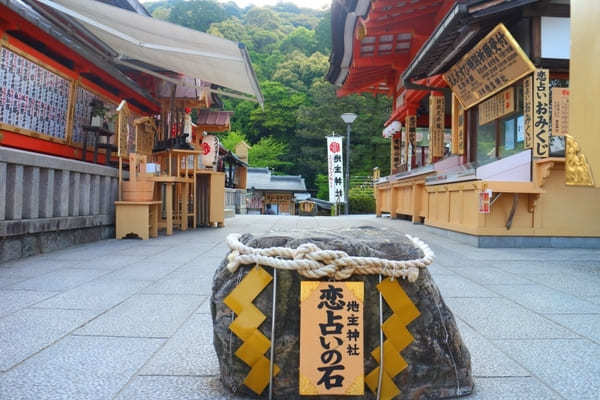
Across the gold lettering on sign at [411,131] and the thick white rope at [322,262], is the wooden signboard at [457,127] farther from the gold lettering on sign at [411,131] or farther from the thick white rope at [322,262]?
the thick white rope at [322,262]

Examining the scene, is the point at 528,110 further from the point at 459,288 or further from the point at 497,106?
the point at 459,288

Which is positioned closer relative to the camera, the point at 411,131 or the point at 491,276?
the point at 491,276

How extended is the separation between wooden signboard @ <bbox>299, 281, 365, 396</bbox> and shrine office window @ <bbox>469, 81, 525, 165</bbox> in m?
6.11

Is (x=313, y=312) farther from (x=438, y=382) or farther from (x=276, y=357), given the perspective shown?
(x=438, y=382)

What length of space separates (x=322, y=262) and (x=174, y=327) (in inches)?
53.9

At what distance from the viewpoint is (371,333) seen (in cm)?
159

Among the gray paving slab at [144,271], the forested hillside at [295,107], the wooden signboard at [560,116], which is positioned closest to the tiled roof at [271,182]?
the forested hillside at [295,107]

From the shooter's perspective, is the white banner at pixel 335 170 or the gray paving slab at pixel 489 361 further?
the white banner at pixel 335 170

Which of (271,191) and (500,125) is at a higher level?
(500,125)

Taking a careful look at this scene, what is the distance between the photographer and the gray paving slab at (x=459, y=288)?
3.39 metres

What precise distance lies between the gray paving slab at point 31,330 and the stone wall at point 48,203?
7.46 ft

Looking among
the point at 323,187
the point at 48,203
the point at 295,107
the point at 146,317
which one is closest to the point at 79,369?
the point at 146,317

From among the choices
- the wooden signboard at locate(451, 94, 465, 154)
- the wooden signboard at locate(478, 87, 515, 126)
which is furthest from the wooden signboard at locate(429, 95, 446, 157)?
the wooden signboard at locate(478, 87, 515, 126)

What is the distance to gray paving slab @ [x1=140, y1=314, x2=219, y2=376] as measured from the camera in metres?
Result: 1.85
